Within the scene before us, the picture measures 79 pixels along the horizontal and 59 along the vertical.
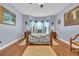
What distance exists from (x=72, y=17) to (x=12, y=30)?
1.57 metres

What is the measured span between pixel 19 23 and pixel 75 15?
1.37 metres

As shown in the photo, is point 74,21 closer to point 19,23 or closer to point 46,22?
point 46,22

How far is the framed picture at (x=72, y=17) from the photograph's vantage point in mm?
2375

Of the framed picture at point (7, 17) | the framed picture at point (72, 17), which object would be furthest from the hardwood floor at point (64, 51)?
the framed picture at point (7, 17)

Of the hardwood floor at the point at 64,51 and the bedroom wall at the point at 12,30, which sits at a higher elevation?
the bedroom wall at the point at 12,30

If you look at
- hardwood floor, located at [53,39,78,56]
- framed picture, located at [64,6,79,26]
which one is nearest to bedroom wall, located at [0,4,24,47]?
hardwood floor, located at [53,39,78,56]

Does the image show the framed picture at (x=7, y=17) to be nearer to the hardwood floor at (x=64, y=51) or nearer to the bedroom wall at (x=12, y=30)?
the bedroom wall at (x=12, y=30)

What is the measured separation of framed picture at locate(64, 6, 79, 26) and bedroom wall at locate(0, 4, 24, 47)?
113cm

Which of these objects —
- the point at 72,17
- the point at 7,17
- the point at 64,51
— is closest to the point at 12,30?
the point at 7,17

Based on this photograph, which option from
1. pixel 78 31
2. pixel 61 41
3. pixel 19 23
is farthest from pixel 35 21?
pixel 78 31

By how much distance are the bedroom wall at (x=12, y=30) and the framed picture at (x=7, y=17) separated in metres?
0.08

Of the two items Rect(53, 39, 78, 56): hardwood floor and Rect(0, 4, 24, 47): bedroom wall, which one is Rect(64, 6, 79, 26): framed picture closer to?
Rect(53, 39, 78, 56): hardwood floor

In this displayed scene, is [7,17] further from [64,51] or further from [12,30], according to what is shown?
[64,51]

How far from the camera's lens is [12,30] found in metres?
2.77
